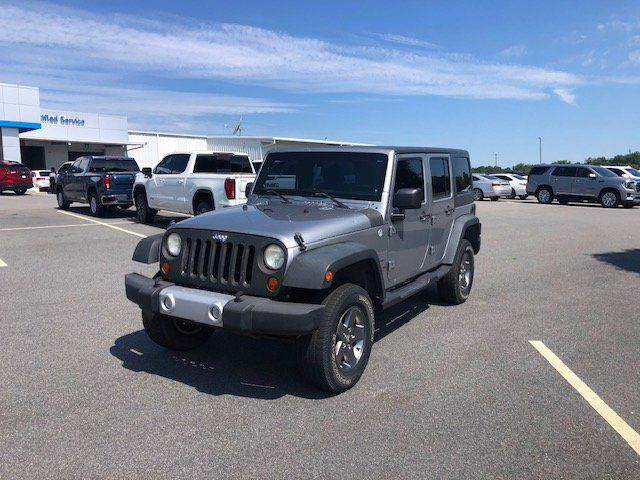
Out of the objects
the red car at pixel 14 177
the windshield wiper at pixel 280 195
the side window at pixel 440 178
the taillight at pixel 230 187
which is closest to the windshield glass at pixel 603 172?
the taillight at pixel 230 187

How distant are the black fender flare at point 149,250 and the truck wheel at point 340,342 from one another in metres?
1.51

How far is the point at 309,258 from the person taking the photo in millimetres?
3893

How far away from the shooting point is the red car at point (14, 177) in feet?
92.5

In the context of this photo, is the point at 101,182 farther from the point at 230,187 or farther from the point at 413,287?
the point at 413,287

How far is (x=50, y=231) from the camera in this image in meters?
13.5

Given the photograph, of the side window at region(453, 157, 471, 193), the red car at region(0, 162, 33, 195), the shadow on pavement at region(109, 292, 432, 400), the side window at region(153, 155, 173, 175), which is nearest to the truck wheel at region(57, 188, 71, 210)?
the side window at region(153, 155, 173, 175)

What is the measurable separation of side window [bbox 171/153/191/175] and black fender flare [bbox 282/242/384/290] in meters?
10.4

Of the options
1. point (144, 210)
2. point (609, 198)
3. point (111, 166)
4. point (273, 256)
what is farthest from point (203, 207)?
point (609, 198)

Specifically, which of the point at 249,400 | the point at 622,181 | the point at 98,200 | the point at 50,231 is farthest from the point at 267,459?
the point at 622,181

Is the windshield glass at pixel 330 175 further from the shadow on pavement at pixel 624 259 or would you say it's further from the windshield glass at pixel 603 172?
the windshield glass at pixel 603 172

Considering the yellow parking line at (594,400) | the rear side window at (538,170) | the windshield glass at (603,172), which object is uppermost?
the rear side window at (538,170)

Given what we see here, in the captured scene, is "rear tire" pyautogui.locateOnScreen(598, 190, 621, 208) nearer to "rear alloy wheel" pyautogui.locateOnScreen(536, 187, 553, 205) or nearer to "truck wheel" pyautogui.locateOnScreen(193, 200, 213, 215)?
"rear alloy wheel" pyautogui.locateOnScreen(536, 187, 553, 205)

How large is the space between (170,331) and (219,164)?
9508 mm

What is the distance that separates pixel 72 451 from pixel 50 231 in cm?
1146
